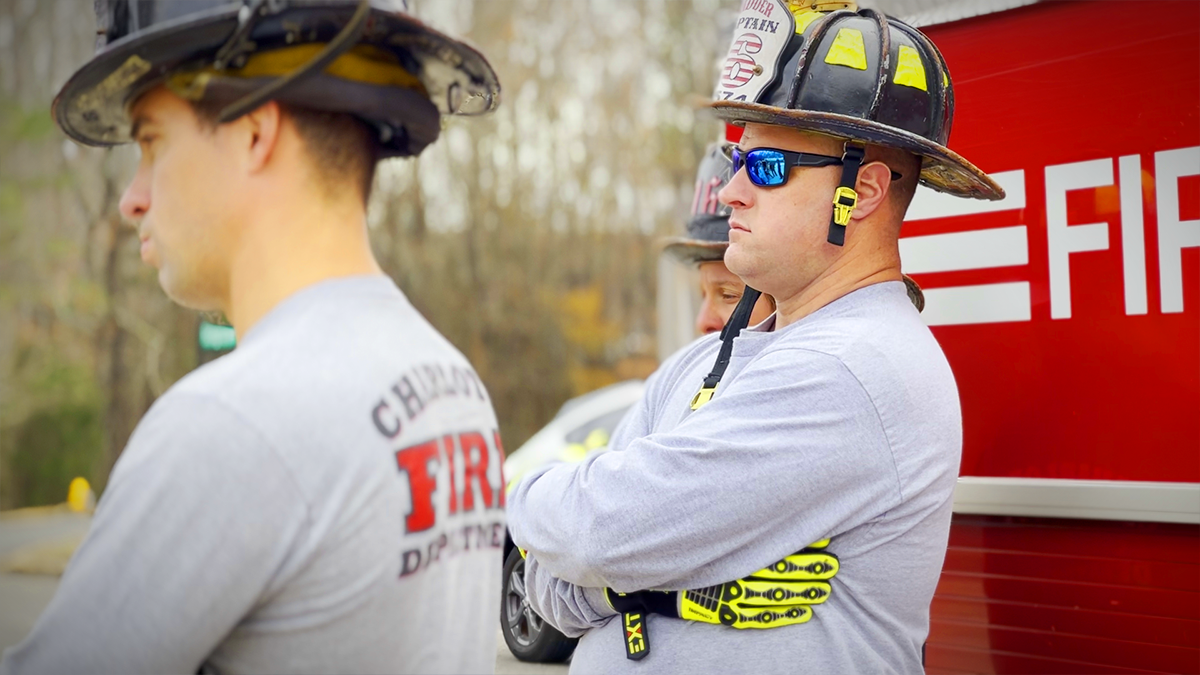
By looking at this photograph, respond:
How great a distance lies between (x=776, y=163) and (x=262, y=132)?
165 cm

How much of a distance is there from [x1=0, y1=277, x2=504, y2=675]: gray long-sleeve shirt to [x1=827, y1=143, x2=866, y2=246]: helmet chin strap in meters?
1.46

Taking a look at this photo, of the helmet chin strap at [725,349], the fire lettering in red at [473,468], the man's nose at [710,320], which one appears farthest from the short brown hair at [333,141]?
the man's nose at [710,320]

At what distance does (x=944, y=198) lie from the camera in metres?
3.58

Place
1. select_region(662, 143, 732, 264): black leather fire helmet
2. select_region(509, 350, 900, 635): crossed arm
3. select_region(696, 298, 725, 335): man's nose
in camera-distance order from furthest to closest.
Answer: select_region(662, 143, 732, 264): black leather fire helmet → select_region(696, 298, 725, 335): man's nose → select_region(509, 350, 900, 635): crossed arm

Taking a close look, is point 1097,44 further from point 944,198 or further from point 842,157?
point 842,157

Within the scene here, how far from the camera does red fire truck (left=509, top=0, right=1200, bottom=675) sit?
9.89ft

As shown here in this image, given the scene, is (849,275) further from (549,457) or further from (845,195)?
(549,457)

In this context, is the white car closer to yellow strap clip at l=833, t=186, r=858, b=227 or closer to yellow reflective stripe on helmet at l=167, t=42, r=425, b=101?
yellow strap clip at l=833, t=186, r=858, b=227

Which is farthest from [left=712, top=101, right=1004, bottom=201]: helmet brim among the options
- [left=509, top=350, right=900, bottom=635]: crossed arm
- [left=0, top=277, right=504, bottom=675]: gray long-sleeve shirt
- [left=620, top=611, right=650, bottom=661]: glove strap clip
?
[left=0, top=277, right=504, bottom=675]: gray long-sleeve shirt

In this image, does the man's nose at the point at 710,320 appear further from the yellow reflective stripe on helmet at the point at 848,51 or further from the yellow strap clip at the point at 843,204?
the yellow reflective stripe on helmet at the point at 848,51

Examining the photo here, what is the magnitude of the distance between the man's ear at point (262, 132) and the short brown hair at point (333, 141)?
2cm

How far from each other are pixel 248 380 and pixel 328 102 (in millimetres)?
493

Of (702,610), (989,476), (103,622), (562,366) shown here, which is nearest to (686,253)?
(989,476)

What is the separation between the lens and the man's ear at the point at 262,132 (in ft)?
5.52
